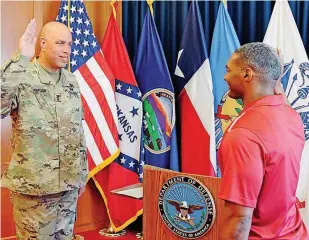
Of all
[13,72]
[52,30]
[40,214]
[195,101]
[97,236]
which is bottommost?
[97,236]

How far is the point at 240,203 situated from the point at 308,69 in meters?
2.24

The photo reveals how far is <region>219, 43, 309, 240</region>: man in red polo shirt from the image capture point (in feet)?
4.08

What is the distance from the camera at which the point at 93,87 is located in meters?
3.43

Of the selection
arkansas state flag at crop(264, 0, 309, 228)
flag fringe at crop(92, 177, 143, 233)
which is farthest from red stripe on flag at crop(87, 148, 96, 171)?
arkansas state flag at crop(264, 0, 309, 228)

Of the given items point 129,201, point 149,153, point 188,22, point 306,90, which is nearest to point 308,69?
point 306,90

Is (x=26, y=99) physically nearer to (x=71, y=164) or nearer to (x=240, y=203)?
(x=71, y=164)

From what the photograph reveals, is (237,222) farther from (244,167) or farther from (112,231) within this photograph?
(112,231)

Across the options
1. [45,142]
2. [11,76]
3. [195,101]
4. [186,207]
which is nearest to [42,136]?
[45,142]

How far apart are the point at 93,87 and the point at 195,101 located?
0.76m

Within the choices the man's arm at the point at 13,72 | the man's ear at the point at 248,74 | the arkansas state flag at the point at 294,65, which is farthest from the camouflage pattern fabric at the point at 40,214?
the arkansas state flag at the point at 294,65

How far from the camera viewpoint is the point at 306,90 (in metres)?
3.19

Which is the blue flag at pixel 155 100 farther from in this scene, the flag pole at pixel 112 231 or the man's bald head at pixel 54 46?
the man's bald head at pixel 54 46

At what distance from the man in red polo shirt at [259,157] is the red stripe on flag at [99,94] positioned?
7.05 ft

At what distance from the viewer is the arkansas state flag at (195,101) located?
3.38 metres
